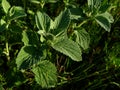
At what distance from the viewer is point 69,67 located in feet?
5.23

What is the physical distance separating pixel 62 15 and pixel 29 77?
0.42m

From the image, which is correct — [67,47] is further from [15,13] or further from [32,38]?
[15,13]

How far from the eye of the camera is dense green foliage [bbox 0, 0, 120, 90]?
1206mm

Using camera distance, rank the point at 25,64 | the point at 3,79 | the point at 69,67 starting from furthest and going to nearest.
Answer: the point at 69,67
the point at 3,79
the point at 25,64

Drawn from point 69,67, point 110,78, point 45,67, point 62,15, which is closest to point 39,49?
point 45,67

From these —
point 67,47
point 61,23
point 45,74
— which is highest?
point 61,23

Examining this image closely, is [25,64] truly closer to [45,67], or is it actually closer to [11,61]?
[45,67]

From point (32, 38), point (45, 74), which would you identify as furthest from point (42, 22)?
point (45, 74)

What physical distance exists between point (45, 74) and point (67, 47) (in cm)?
16

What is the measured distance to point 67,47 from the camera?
47.3 inches

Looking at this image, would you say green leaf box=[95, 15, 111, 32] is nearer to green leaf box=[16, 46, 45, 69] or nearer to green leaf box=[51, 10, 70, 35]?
green leaf box=[51, 10, 70, 35]

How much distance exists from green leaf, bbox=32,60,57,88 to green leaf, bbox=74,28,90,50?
0.22 m

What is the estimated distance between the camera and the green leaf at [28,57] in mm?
1144

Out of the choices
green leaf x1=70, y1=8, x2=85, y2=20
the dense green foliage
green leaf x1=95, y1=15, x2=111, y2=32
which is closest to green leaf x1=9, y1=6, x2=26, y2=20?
the dense green foliage
